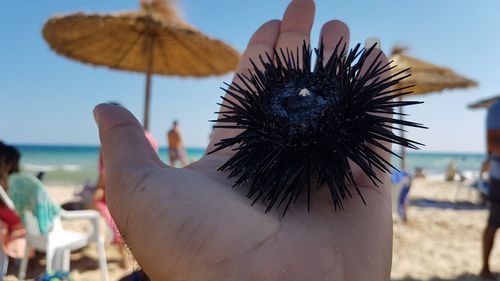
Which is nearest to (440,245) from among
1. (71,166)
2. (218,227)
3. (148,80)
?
(148,80)

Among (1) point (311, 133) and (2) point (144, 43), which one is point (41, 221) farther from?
(2) point (144, 43)

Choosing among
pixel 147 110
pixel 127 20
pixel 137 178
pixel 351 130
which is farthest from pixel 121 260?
pixel 351 130

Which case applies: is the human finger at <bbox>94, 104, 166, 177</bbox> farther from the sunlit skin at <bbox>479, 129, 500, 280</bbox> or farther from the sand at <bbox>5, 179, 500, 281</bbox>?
the sunlit skin at <bbox>479, 129, 500, 280</bbox>

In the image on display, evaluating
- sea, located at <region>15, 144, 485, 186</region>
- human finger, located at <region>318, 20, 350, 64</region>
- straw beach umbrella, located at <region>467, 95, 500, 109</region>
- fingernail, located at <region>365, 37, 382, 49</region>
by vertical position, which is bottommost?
sea, located at <region>15, 144, 485, 186</region>

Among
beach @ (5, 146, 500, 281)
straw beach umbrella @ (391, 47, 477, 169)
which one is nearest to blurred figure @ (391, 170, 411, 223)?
beach @ (5, 146, 500, 281)

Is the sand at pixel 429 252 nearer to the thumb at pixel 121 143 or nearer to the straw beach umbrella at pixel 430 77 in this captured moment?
the straw beach umbrella at pixel 430 77

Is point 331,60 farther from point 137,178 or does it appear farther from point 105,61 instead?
point 105,61

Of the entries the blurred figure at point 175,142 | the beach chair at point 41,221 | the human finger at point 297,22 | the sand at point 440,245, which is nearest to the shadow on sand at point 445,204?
the sand at point 440,245
